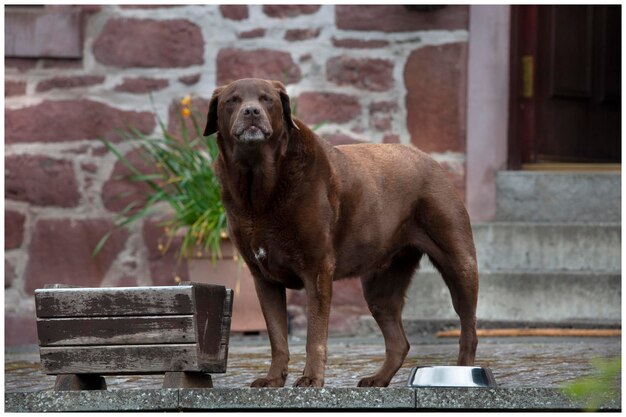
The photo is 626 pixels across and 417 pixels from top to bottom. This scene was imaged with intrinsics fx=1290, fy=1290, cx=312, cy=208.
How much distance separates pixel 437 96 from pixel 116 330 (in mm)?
4239

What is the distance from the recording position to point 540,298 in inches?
284

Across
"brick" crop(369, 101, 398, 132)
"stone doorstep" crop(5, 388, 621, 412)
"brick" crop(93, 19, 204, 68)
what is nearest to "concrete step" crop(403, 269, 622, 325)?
"brick" crop(369, 101, 398, 132)

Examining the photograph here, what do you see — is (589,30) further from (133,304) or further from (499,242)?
(133,304)

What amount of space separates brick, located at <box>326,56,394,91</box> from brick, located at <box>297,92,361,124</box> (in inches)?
4.3

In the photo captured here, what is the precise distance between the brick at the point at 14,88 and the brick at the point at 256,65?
1.21 metres

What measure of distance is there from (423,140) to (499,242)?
2.55 feet

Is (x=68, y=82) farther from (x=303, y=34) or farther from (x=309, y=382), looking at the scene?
(x=309, y=382)

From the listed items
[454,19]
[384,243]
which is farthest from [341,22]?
[384,243]

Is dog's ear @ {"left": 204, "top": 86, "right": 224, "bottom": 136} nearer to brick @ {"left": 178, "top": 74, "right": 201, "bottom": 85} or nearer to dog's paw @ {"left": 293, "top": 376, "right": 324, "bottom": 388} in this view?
dog's paw @ {"left": 293, "top": 376, "right": 324, "bottom": 388}

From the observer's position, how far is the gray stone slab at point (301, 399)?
11.8ft

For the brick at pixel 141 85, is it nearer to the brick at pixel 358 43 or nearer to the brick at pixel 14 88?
the brick at pixel 14 88

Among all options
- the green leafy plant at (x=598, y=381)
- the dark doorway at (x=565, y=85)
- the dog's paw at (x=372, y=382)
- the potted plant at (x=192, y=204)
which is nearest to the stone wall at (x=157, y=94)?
the potted plant at (x=192, y=204)

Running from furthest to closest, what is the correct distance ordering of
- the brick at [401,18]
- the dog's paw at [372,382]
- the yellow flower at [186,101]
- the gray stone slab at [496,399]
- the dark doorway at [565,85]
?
the dark doorway at [565,85] → the brick at [401,18] → the yellow flower at [186,101] → the dog's paw at [372,382] → the gray stone slab at [496,399]

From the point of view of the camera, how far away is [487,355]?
5.76 m
